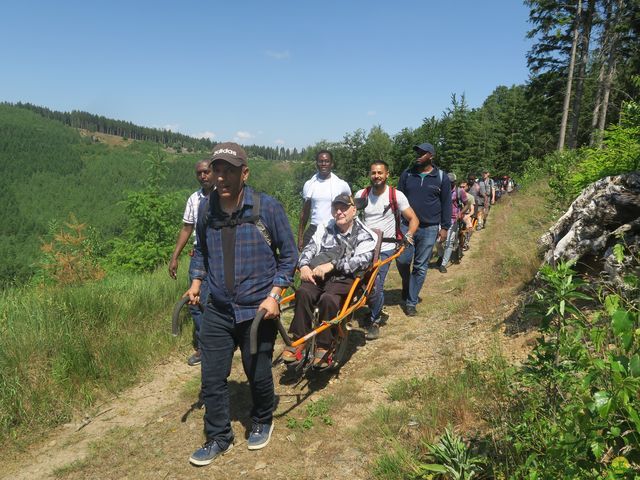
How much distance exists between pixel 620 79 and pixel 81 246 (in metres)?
27.8

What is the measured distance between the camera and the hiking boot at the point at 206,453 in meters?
3.03

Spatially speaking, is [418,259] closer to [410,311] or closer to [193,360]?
[410,311]

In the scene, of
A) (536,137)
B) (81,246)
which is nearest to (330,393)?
(81,246)

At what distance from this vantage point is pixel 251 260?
2984 mm

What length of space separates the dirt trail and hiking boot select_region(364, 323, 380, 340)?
0.07m

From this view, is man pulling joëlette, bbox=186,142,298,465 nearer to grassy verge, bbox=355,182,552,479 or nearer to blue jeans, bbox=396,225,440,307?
grassy verge, bbox=355,182,552,479

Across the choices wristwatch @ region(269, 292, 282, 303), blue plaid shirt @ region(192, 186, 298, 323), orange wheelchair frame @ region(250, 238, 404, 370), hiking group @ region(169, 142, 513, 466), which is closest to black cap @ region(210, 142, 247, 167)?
hiking group @ region(169, 142, 513, 466)

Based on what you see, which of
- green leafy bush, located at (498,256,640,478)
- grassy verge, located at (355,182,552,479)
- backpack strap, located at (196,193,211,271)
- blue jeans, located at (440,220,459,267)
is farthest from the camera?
blue jeans, located at (440,220,459,267)

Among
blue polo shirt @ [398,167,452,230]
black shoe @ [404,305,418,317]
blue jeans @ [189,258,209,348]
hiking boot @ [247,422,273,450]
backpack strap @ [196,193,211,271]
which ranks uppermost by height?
blue polo shirt @ [398,167,452,230]

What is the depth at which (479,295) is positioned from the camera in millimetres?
6266

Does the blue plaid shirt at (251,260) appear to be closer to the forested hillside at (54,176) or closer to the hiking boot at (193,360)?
the hiking boot at (193,360)

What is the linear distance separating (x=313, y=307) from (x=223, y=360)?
1.24 m

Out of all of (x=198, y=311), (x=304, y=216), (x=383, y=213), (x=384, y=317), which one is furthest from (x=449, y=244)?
(x=198, y=311)

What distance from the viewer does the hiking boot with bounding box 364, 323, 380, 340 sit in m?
5.28
